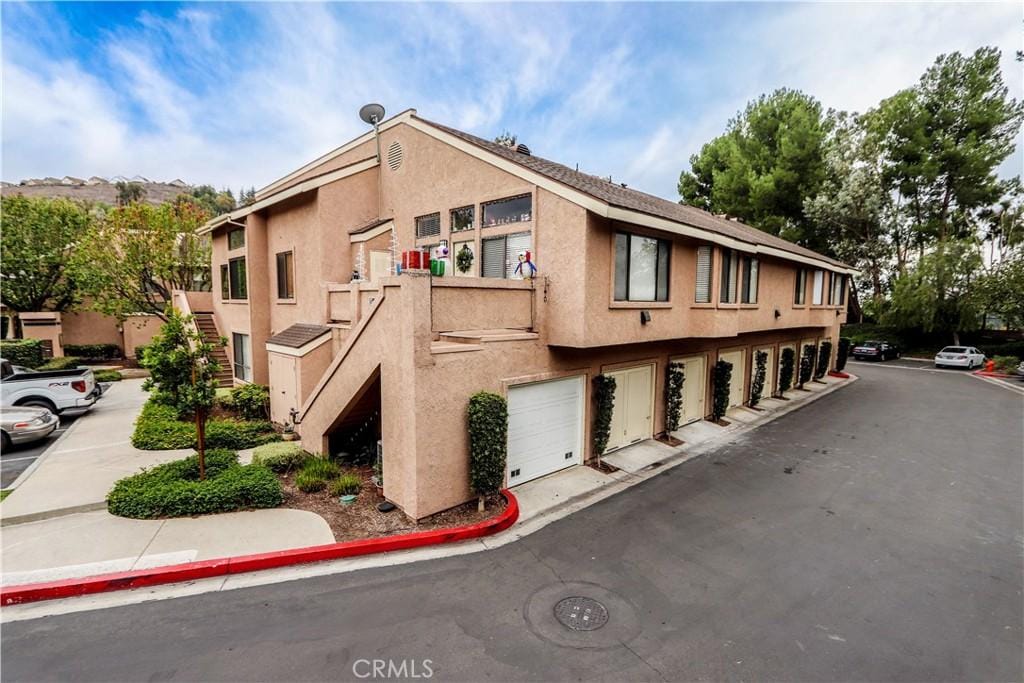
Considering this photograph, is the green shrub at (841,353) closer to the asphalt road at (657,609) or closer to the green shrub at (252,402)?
the asphalt road at (657,609)

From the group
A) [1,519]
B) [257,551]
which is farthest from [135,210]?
[257,551]

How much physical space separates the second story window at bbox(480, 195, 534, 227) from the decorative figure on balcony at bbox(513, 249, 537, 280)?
0.85 meters

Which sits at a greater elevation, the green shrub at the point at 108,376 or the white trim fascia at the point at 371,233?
the white trim fascia at the point at 371,233

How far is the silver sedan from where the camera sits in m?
10.3

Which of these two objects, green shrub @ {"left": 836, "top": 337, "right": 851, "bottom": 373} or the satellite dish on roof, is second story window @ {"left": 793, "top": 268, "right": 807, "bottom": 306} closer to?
green shrub @ {"left": 836, "top": 337, "right": 851, "bottom": 373}

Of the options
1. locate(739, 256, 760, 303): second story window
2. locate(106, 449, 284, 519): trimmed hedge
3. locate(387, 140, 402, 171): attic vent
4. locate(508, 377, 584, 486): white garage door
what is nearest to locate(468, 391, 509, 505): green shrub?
locate(508, 377, 584, 486): white garage door

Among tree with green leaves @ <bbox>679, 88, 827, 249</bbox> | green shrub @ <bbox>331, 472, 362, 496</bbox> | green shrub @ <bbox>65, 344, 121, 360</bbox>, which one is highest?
tree with green leaves @ <bbox>679, 88, 827, 249</bbox>

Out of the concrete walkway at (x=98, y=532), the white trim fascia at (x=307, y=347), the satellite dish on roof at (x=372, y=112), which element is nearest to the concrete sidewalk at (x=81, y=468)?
the concrete walkway at (x=98, y=532)

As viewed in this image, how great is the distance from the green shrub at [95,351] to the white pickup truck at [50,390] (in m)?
13.0

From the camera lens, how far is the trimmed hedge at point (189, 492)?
23.1 feet

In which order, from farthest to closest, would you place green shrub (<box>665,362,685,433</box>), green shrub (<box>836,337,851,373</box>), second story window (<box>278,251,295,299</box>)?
green shrub (<box>836,337,851,373</box>), second story window (<box>278,251,295,299</box>), green shrub (<box>665,362,685,433</box>)

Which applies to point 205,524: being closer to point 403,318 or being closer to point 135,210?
point 403,318

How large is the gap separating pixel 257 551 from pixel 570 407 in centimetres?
633

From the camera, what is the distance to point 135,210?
20719 millimetres
